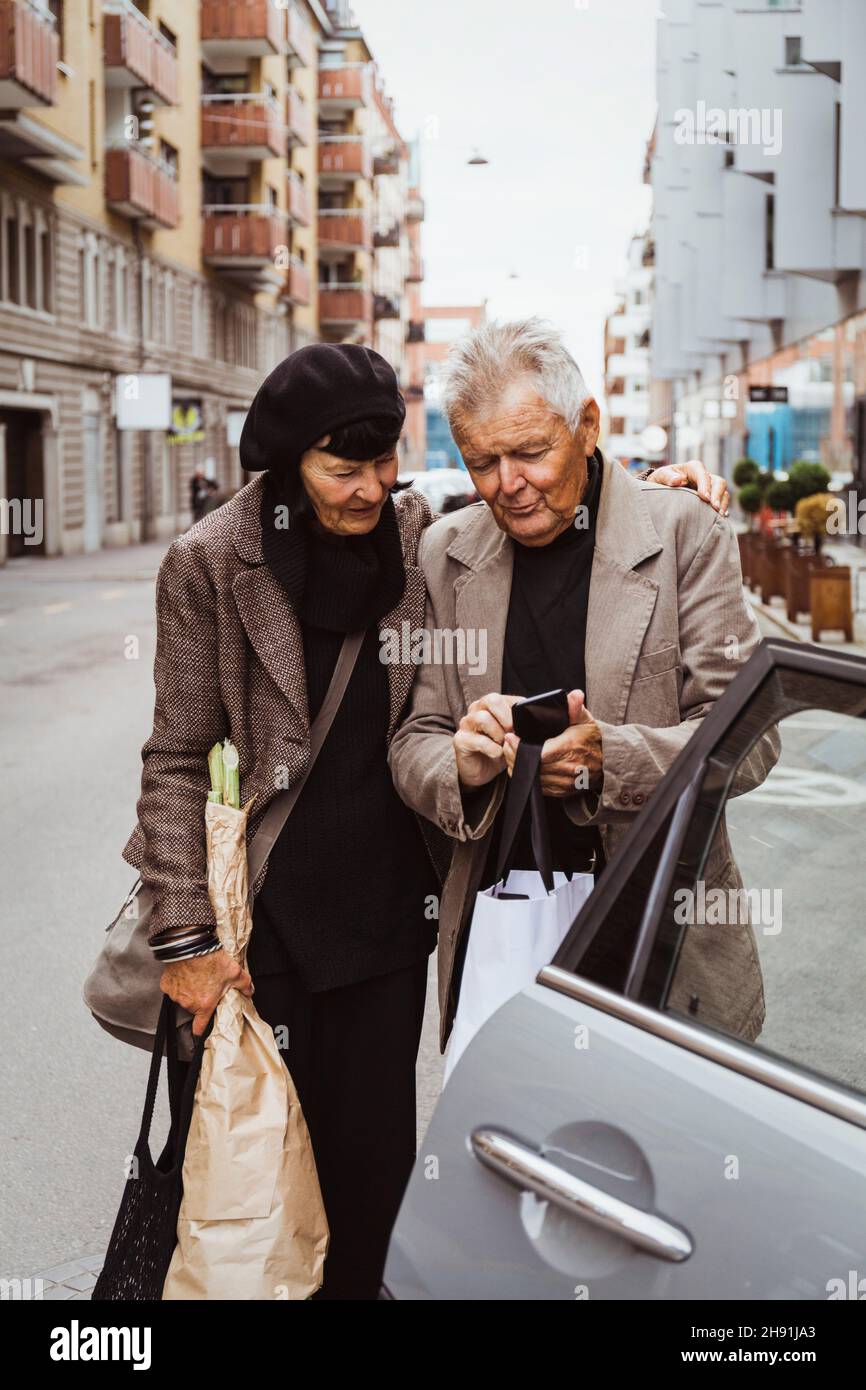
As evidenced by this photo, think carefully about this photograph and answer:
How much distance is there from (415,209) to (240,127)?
2679 inches

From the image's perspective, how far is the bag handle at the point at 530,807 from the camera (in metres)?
2.35

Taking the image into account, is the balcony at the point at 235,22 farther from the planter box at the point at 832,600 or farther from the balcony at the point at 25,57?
the planter box at the point at 832,600

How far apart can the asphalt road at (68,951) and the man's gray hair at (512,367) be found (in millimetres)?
738

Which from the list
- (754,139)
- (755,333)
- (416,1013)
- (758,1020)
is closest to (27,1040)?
(416,1013)

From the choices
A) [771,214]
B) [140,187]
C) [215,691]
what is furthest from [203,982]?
[140,187]

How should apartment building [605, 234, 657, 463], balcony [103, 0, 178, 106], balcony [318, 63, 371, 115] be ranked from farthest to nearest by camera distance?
apartment building [605, 234, 657, 463]
balcony [318, 63, 371, 115]
balcony [103, 0, 178, 106]

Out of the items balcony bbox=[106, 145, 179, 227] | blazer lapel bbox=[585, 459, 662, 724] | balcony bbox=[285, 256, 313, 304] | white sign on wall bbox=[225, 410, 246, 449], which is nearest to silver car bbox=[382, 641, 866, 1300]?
blazer lapel bbox=[585, 459, 662, 724]

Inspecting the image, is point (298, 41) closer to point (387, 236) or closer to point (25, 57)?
point (387, 236)

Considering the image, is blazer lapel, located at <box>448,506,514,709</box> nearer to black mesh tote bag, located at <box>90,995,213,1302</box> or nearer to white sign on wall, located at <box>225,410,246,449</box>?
black mesh tote bag, located at <box>90,995,213,1302</box>

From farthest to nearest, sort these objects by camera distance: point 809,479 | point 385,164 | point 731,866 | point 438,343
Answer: point 438,343 → point 385,164 → point 809,479 → point 731,866

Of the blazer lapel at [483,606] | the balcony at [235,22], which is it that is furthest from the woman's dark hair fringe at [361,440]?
the balcony at [235,22]

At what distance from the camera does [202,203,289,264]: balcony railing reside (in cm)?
4544

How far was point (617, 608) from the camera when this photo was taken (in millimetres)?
2549

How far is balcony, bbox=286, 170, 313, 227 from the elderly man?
54779mm
